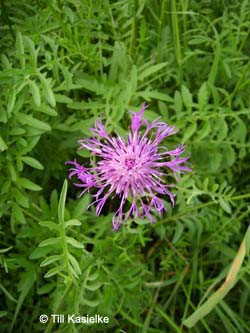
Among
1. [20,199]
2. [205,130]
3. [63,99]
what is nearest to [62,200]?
[20,199]

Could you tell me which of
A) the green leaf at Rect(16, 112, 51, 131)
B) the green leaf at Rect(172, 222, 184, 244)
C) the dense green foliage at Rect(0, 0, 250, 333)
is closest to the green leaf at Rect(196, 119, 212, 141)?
the dense green foliage at Rect(0, 0, 250, 333)

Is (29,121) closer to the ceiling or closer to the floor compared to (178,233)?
closer to the ceiling

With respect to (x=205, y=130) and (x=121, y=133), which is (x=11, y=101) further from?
(x=205, y=130)

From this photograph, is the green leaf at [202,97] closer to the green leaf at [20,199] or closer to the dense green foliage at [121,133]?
the dense green foliage at [121,133]

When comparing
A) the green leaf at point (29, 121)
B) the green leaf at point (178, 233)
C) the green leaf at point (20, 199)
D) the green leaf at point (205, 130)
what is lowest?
the green leaf at point (178, 233)

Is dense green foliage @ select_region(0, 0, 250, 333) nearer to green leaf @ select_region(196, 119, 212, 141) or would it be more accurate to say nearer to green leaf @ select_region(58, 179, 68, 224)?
green leaf @ select_region(196, 119, 212, 141)

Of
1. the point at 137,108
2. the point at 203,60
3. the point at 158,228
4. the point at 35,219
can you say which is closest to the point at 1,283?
the point at 35,219

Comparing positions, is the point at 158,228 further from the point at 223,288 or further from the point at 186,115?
the point at 223,288

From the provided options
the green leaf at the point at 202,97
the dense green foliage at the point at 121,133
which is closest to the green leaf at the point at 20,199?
the dense green foliage at the point at 121,133
